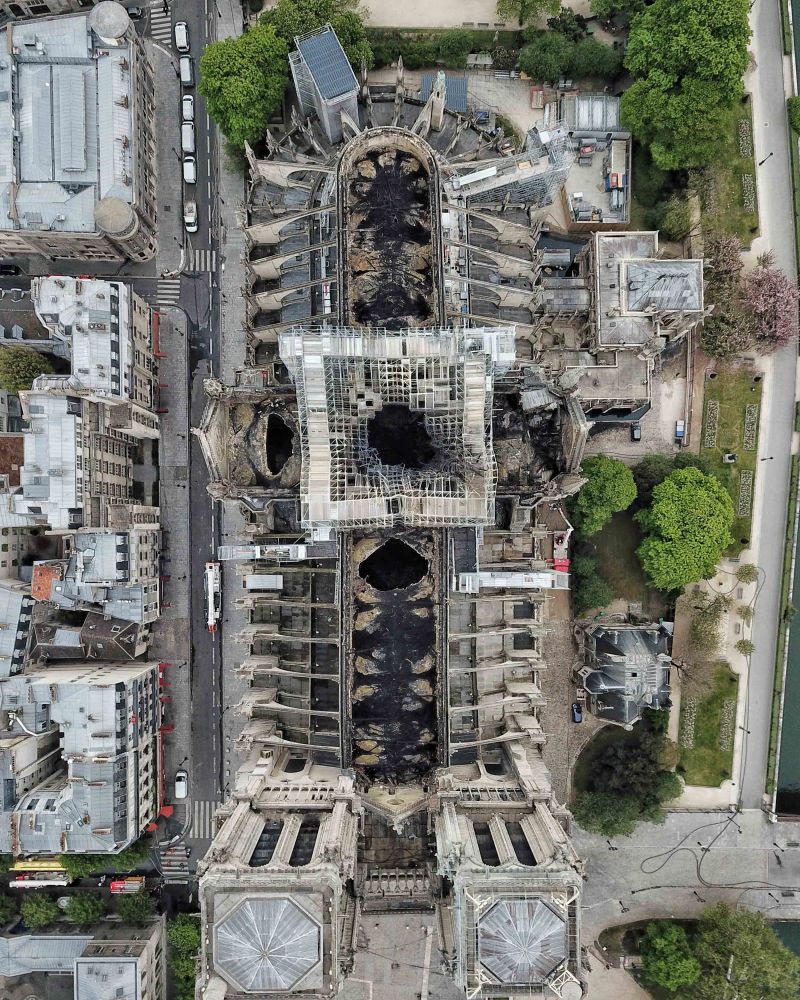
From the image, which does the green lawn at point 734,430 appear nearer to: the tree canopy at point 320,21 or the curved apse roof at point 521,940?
the curved apse roof at point 521,940

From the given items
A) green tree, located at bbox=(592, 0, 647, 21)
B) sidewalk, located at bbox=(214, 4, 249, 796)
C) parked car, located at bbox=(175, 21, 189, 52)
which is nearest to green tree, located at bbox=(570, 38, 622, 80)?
green tree, located at bbox=(592, 0, 647, 21)

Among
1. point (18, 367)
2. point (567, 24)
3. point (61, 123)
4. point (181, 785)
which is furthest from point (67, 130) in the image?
point (181, 785)

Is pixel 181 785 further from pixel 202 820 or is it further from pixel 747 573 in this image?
pixel 747 573

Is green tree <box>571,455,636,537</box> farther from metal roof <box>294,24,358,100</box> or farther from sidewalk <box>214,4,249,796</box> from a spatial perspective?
metal roof <box>294,24,358,100</box>

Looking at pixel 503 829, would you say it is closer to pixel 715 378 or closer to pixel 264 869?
pixel 264 869

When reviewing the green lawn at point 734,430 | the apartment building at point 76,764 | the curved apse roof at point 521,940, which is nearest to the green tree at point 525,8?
the green lawn at point 734,430

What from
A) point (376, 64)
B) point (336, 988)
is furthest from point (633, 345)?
point (336, 988)
